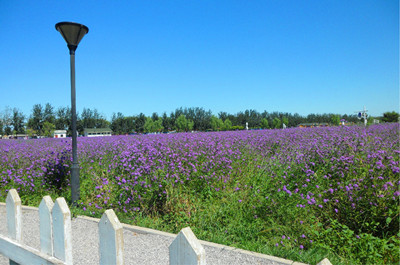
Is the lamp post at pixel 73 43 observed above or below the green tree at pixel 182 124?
below

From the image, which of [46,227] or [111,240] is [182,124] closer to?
[46,227]

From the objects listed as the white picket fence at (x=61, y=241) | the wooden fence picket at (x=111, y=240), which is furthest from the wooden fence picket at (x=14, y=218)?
the wooden fence picket at (x=111, y=240)

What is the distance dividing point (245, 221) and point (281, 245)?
0.59m

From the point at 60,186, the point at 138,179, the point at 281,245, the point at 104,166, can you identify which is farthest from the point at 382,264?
the point at 60,186

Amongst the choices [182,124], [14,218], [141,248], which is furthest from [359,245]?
[182,124]

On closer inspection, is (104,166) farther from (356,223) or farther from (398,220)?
(398,220)

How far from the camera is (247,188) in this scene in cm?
406

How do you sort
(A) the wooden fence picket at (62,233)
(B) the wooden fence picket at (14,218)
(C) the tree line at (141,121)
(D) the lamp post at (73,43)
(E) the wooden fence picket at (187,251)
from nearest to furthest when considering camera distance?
(E) the wooden fence picket at (187,251), (A) the wooden fence picket at (62,233), (B) the wooden fence picket at (14,218), (D) the lamp post at (73,43), (C) the tree line at (141,121)

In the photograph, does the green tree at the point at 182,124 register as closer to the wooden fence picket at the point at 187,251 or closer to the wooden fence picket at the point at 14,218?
the wooden fence picket at the point at 14,218

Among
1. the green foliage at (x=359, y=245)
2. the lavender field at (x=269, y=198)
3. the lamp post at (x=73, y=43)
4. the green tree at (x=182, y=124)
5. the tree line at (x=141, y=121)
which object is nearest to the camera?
the green foliage at (x=359, y=245)

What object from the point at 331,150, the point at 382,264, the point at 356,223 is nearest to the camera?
the point at 382,264

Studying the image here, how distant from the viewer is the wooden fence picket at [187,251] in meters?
0.93

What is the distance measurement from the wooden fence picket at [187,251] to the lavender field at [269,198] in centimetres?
189

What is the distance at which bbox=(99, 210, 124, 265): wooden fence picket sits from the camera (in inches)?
44.2
